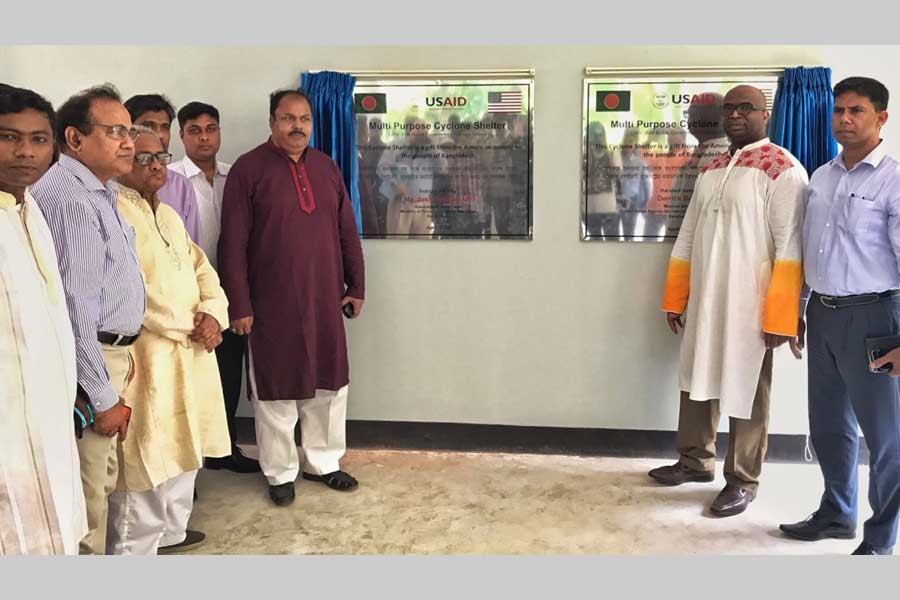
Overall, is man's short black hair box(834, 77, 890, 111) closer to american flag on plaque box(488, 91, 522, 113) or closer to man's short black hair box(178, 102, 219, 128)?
american flag on plaque box(488, 91, 522, 113)

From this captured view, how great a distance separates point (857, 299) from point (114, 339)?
8.68 feet

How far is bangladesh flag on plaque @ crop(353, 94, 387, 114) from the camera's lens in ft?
12.1

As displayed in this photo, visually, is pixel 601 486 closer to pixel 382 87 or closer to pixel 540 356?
pixel 540 356

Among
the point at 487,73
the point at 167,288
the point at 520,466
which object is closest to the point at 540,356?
the point at 520,466

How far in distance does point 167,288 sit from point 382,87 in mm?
1755

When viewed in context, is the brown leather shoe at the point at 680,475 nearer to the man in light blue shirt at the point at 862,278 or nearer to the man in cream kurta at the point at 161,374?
the man in light blue shirt at the point at 862,278

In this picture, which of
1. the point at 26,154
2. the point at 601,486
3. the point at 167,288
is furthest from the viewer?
the point at 601,486

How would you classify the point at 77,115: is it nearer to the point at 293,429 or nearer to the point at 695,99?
the point at 293,429

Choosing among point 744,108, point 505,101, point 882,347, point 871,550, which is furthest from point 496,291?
point 871,550

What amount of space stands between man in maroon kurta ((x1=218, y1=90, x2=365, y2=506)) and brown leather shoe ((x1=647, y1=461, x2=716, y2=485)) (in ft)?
5.02

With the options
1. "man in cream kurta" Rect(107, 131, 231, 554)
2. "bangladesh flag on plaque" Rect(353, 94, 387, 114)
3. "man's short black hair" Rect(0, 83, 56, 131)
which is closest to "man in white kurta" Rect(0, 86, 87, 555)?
"man's short black hair" Rect(0, 83, 56, 131)

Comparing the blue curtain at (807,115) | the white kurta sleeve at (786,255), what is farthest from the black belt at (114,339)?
the blue curtain at (807,115)

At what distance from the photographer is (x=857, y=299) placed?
258 centimetres

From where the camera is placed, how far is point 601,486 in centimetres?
338
